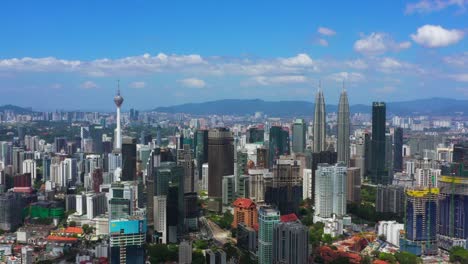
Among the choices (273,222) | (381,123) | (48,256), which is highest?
(381,123)

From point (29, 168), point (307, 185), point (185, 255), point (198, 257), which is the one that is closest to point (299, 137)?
point (307, 185)

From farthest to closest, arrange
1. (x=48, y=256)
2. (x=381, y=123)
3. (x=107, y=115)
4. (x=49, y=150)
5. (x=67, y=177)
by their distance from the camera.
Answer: (x=107, y=115)
(x=49, y=150)
(x=381, y=123)
(x=67, y=177)
(x=48, y=256)

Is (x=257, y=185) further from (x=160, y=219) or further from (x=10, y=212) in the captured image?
(x=10, y=212)

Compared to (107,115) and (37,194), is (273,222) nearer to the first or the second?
(37,194)

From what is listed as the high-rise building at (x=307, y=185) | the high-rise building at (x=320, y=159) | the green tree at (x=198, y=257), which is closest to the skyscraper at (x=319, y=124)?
the high-rise building at (x=320, y=159)

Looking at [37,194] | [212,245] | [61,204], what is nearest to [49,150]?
[37,194]

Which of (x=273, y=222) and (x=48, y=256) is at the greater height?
(x=273, y=222)

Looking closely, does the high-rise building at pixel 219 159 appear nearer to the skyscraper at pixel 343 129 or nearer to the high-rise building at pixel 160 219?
the high-rise building at pixel 160 219
